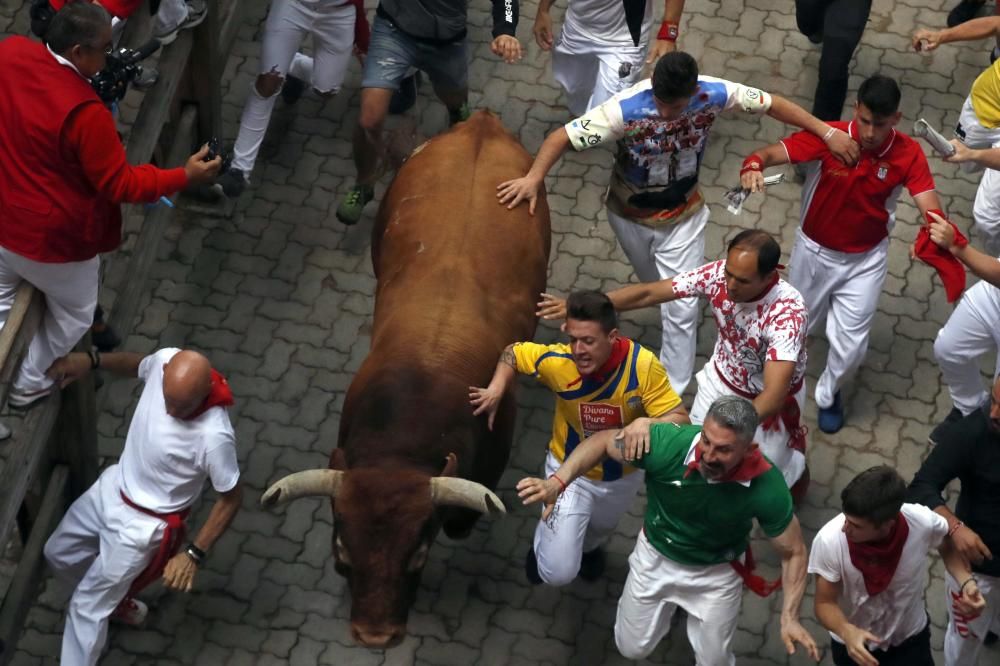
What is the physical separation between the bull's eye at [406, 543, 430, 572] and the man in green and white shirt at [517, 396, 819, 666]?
0.71m

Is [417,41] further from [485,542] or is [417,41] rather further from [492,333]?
[485,542]

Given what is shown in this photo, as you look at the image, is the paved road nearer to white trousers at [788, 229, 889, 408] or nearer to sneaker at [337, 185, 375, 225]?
sneaker at [337, 185, 375, 225]

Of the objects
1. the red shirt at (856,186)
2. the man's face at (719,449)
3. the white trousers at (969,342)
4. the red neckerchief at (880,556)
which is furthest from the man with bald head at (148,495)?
the white trousers at (969,342)

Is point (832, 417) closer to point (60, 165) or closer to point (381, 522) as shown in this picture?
point (381, 522)

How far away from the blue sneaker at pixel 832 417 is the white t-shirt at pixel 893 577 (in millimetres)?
2453

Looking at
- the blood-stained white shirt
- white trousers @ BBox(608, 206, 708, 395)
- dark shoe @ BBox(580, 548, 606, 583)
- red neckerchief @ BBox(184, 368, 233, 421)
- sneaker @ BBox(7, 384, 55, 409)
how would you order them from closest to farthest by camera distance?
red neckerchief @ BBox(184, 368, 233, 421) < sneaker @ BBox(7, 384, 55, 409) < the blood-stained white shirt < dark shoe @ BBox(580, 548, 606, 583) < white trousers @ BBox(608, 206, 708, 395)

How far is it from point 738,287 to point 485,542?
A: 2335 millimetres

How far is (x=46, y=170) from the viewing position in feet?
25.1

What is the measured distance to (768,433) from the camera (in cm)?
875

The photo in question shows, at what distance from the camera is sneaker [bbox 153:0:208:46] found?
982 centimetres

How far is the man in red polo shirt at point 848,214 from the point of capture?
8977 millimetres

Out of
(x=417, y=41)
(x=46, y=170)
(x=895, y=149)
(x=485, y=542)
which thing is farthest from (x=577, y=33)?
(x=46, y=170)

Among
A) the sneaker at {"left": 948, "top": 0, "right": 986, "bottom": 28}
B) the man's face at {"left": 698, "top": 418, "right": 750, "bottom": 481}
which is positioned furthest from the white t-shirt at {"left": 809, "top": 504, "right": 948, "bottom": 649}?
the sneaker at {"left": 948, "top": 0, "right": 986, "bottom": 28}

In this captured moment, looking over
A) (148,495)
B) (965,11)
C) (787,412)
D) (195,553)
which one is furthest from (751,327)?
(965,11)
